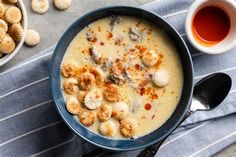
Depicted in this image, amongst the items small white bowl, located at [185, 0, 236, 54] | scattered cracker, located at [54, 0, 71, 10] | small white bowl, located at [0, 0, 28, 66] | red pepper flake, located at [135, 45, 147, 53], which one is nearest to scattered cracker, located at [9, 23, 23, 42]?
small white bowl, located at [0, 0, 28, 66]

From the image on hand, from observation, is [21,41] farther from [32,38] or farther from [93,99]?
[93,99]

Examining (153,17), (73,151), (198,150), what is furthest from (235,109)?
(73,151)

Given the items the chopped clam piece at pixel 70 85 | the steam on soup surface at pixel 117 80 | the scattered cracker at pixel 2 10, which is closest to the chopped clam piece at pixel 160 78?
the steam on soup surface at pixel 117 80

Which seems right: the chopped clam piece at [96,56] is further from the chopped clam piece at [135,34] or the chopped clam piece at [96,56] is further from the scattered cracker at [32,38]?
the scattered cracker at [32,38]

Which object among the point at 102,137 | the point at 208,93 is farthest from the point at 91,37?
the point at 208,93

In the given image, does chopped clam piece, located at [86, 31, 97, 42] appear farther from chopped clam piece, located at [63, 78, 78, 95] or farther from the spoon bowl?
the spoon bowl

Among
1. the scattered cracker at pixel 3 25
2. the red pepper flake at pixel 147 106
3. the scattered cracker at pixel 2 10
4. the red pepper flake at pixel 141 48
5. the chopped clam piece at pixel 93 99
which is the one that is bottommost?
the red pepper flake at pixel 147 106
